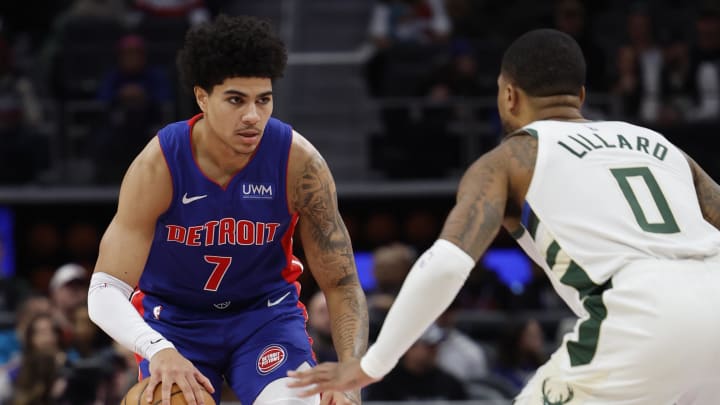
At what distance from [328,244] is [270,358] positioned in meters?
0.54

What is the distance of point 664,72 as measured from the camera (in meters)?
11.4

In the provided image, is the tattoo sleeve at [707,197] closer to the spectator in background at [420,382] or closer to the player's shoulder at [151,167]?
the player's shoulder at [151,167]

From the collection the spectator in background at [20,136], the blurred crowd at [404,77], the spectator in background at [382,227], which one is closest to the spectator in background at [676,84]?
the blurred crowd at [404,77]

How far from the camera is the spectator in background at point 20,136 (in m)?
11.8

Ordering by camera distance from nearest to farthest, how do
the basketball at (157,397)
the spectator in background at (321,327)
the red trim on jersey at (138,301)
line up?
the basketball at (157,397), the red trim on jersey at (138,301), the spectator in background at (321,327)

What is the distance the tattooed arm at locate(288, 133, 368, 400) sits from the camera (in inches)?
193

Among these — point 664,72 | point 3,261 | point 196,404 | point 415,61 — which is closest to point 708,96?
point 664,72

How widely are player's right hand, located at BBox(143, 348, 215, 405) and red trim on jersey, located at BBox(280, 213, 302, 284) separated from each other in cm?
71

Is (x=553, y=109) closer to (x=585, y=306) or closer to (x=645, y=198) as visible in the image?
(x=645, y=198)

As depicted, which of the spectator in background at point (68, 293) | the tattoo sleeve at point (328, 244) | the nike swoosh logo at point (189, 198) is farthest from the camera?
the spectator in background at point (68, 293)

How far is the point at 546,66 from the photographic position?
4.25 m

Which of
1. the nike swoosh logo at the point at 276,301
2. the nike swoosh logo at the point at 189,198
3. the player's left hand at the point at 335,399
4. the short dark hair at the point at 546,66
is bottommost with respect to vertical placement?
the player's left hand at the point at 335,399

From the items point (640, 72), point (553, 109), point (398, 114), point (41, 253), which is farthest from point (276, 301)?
point (41, 253)

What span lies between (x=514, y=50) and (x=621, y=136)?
1.70ft
